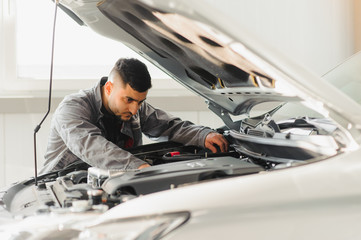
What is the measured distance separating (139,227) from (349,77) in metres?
1.15

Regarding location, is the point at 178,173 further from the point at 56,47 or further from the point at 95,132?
the point at 56,47

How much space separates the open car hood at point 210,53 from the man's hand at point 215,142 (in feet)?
0.24

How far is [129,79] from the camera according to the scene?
2203 millimetres

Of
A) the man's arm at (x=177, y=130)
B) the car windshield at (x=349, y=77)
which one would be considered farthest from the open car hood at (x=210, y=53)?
the car windshield at (x=349, y=77)

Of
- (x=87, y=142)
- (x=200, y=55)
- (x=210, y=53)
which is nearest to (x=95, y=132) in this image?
(x=87, y=142)

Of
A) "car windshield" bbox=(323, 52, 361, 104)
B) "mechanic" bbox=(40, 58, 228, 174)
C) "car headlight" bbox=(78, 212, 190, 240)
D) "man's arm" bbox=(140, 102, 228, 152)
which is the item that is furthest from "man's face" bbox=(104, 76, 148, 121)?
"car headlight" bbox=(78, 212, 190, 240)

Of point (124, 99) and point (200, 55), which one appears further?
point (124, 99)

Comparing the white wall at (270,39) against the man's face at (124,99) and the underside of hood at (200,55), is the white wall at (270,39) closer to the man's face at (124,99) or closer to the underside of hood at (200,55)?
the man's face at (124,99)

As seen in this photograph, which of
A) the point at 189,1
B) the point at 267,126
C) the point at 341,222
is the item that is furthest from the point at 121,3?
the point at 341,222

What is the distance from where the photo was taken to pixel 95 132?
203cm

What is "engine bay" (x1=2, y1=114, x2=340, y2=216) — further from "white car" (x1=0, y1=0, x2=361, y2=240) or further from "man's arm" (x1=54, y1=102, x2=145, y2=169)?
"man's arm" (x1=54, y1=102, x2=145, y2=169)

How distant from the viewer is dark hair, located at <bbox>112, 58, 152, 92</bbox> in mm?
2189

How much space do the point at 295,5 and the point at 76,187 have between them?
10.5 ft

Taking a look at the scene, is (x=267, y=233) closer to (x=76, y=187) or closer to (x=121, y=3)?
(x=76, y=187)
